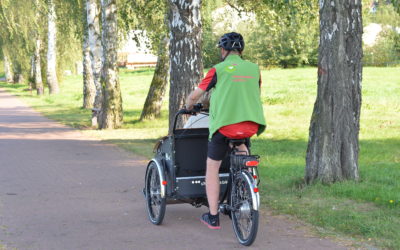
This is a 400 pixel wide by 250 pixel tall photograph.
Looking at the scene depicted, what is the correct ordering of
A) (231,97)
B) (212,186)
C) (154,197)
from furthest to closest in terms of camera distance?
(154,197)
(212,186)
(231,97)

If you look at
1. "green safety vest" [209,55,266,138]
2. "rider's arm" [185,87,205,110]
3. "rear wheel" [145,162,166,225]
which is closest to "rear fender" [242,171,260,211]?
"green safety vest" [209,55,266,138]

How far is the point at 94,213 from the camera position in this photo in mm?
7855

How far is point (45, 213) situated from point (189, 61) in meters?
5.30

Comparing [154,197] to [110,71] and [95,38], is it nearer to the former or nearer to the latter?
[110,71]

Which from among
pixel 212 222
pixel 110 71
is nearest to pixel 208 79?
pixel 212 222

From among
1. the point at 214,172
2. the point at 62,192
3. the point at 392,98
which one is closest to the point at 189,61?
the point at 62,192

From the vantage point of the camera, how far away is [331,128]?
28.7ft

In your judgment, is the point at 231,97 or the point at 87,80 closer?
the point at 231,97

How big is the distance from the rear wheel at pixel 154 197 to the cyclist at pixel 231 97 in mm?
1009

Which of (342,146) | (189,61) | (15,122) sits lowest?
(15,122)

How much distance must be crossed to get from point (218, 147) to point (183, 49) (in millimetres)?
6298

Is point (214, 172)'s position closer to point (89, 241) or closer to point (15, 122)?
point (89, 241)

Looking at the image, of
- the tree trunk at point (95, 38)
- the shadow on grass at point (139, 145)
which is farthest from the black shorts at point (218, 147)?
the tree trunk at point (95, 38)

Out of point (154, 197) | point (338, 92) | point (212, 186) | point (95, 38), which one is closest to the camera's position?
point (212, 186)
